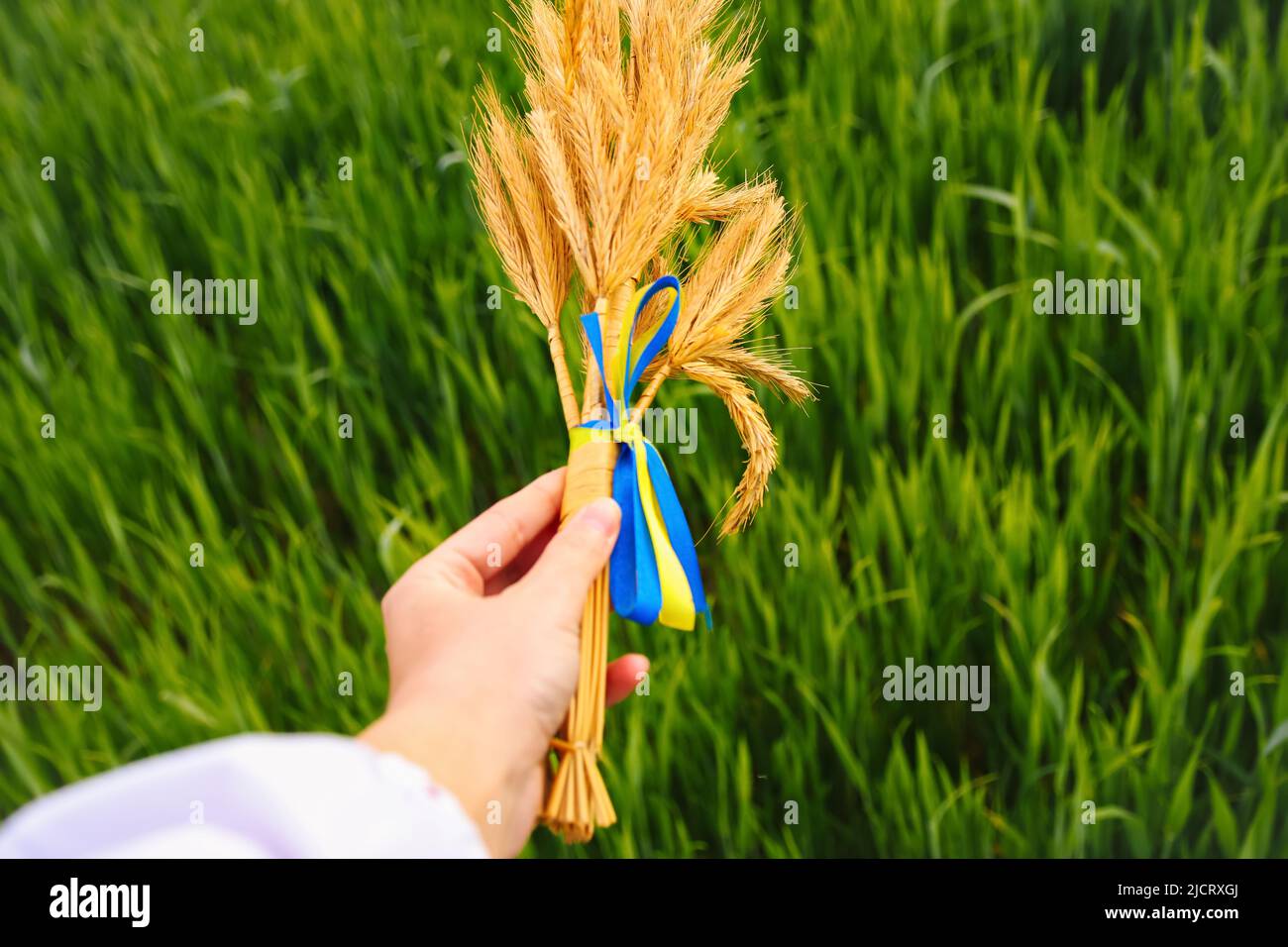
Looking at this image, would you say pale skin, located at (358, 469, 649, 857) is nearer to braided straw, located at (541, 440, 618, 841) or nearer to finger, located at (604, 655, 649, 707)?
braided straw, located at (541, 440, 618, 841)

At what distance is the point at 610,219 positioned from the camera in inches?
32.6

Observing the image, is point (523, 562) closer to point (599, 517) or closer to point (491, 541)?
point (491, 541)

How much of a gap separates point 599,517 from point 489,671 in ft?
0.53

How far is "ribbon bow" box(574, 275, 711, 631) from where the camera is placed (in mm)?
848

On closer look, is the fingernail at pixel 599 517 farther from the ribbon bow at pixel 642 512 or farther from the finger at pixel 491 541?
the finger at pixel 491 541

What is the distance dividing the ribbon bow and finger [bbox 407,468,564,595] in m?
0.14

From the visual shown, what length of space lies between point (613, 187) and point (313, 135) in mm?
1099

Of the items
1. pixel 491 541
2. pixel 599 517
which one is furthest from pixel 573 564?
pixel 491 541

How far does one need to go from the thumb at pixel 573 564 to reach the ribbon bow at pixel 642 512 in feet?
0.09

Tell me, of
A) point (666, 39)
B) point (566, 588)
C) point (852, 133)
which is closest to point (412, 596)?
point (566, 588)

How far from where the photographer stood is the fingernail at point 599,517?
83cm

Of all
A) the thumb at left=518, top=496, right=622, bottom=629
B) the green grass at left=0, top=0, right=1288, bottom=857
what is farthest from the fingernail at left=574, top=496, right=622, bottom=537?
the green grass at left=0, top=0, right=1288, bottom=857

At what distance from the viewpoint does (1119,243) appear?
137 cm

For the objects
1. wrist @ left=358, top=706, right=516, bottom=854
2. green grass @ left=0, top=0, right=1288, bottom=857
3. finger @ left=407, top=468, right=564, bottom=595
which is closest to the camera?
wrist @ left=358, top=706, right=516, bottom=854
